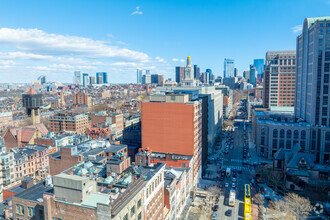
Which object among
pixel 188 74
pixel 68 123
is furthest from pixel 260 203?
pixel 68 123

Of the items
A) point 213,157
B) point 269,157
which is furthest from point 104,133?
point 269,157

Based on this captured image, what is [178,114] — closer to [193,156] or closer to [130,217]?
[193,156]

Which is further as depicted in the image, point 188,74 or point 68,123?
point 68,123

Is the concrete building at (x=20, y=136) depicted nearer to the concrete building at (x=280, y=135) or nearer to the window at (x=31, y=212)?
the window at (x=31, y=212)

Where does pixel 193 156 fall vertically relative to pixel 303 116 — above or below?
below

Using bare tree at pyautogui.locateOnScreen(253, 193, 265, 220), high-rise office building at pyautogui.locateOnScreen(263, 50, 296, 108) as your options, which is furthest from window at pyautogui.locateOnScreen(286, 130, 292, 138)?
high-rise office building at pyautogui.locateOnScreen(263, 50, 296, 108)

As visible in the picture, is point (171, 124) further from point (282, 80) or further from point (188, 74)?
point (282, 80)

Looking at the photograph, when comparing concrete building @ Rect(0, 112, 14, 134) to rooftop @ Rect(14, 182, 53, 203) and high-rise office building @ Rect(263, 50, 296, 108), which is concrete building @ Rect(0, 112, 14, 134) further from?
high-rise office building @ Rect(263, 50, 296, 108)
